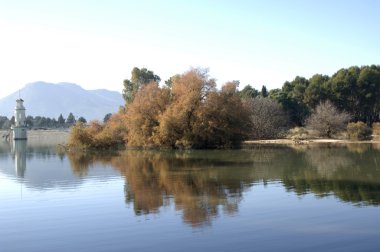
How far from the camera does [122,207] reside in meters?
20.7

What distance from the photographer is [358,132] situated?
71000 mm

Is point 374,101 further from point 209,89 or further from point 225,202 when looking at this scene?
point 225,202

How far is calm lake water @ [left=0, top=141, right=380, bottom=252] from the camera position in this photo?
1468 centimetres

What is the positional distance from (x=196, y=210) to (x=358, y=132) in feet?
191

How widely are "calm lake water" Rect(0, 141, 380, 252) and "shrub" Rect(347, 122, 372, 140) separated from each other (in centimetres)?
3977

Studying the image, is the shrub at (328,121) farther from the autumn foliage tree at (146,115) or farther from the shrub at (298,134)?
the autumn foliage tree at (146,115)

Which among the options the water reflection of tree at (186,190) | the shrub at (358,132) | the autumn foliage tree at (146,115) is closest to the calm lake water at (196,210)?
the water reflection of tree at (186,190)

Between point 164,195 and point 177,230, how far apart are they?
726 centimetres

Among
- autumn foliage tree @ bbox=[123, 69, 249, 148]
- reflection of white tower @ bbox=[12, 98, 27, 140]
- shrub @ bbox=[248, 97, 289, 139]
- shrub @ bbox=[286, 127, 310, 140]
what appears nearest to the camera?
autumn foliage tree @ bbox=[123, 69, 249, 148]

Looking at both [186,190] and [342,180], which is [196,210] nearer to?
[186,190]

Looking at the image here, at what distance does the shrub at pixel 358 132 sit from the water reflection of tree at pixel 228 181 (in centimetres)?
3180

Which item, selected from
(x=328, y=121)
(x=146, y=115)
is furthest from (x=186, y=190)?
(x=328, y=121)

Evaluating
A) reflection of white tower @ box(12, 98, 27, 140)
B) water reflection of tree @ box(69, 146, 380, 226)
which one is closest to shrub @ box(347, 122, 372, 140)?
water reflection of tree @ box(69, 146, 380, 226)

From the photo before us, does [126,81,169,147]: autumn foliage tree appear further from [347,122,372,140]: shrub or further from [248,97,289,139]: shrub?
[347,122,372,140]: shrub
